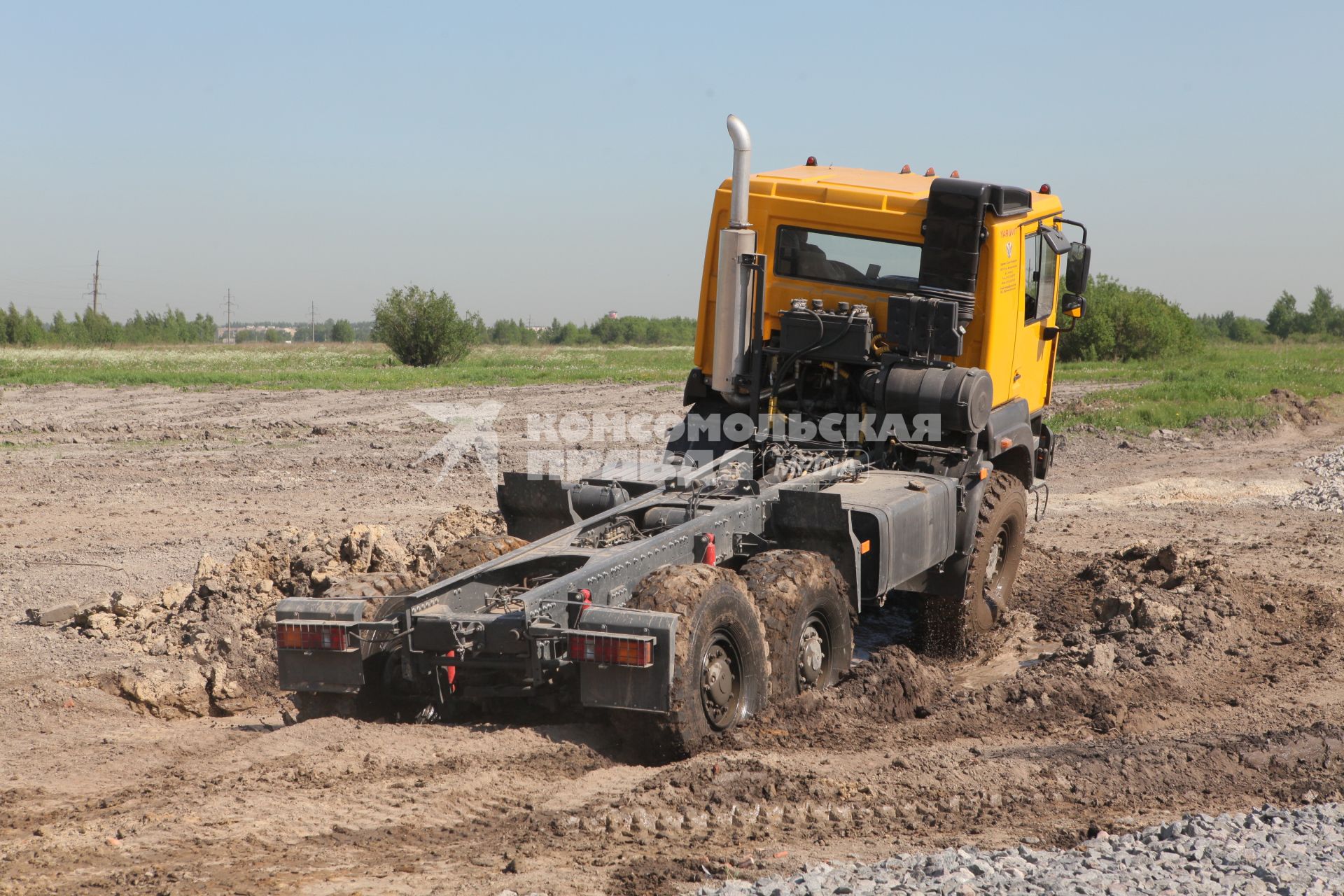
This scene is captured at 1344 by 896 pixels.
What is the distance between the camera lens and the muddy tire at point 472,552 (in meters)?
6.78

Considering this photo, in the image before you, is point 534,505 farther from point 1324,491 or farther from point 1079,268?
point 1324,491

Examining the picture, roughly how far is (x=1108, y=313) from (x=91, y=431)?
3492 cm

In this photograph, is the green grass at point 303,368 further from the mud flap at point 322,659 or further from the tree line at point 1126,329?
the mud flap at point 322,659

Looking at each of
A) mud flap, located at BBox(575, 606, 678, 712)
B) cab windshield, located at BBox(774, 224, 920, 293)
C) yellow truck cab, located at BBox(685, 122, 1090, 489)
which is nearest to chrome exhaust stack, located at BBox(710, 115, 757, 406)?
yellow truck cab, located at BBox(685, 122, 1090, 489)

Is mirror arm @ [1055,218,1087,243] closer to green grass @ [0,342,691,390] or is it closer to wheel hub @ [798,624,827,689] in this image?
wheel hub @ [798,624,827,689]

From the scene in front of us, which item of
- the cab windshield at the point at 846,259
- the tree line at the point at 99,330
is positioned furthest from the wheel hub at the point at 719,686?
the tree line at the point at 99,330

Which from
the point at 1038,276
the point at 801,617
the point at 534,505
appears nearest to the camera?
the point at 801,617

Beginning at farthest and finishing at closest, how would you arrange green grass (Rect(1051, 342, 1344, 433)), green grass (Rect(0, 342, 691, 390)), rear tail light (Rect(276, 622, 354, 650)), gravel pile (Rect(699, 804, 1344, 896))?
green grass (Rect(0, 342, 691, 390)) < green grass (Rect(1051, 342, 1344, 433)) < rear tail light (Rect(276, 622, 354, 650)) < gravel pile (Rect(699, 804, 1344, 896))

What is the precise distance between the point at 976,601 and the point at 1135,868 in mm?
4051

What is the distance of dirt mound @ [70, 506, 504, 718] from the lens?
701 centimetres

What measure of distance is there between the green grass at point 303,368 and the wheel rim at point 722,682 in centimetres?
2353

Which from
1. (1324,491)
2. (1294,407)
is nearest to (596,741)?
(1324,491)

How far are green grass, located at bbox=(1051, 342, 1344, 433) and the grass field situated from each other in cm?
4

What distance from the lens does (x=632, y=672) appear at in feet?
17.3
